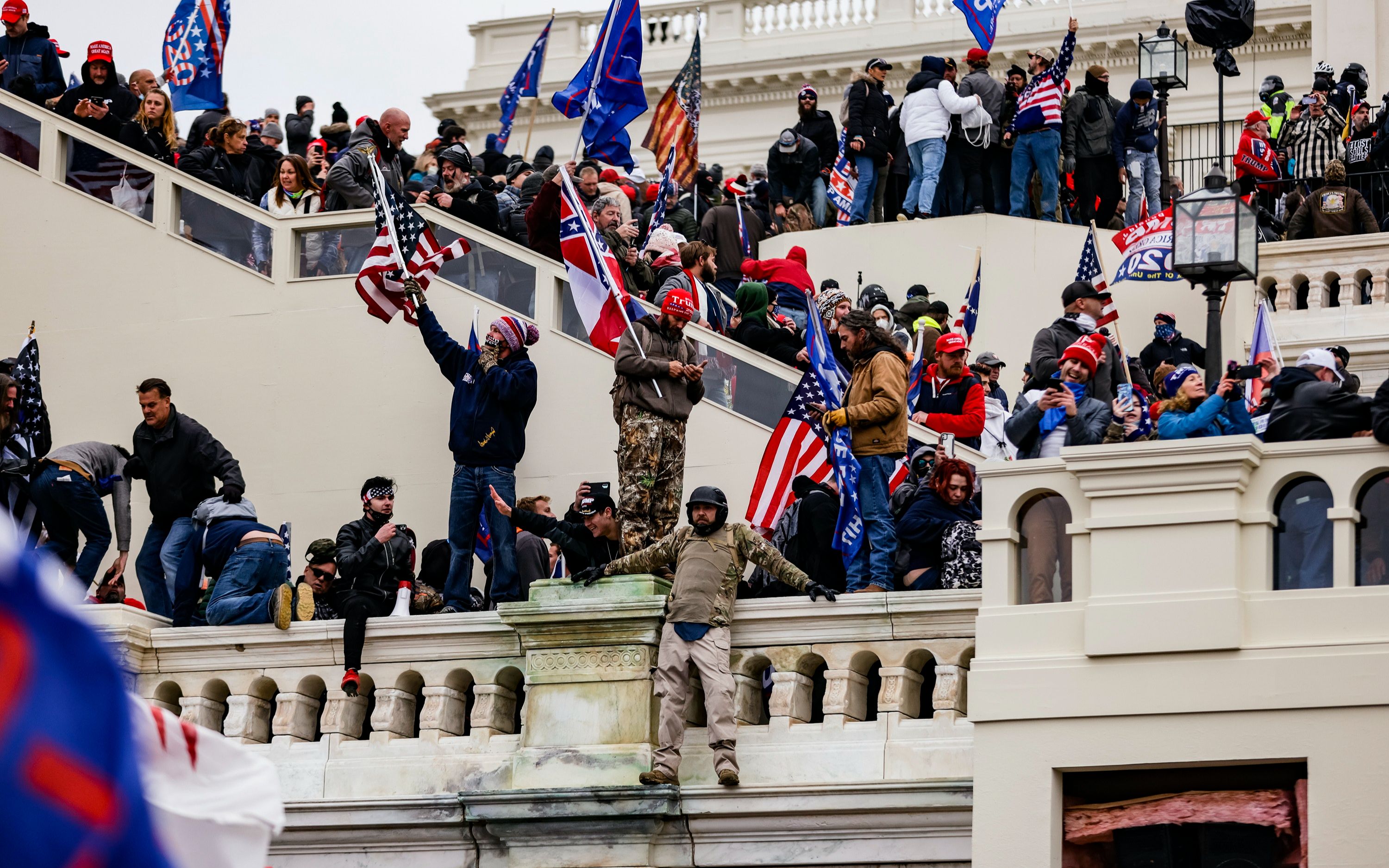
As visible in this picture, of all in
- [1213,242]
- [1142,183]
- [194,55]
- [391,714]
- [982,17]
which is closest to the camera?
[1213,242]

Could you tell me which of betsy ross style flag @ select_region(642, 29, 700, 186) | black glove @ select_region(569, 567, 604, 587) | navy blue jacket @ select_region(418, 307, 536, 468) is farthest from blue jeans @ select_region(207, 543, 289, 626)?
betsy ross style flag @ select_region(642, 29, 700, 186)

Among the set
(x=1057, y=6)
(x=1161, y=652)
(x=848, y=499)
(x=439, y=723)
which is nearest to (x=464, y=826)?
(x=439, y=723)

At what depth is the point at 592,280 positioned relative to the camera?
14195 millimetres

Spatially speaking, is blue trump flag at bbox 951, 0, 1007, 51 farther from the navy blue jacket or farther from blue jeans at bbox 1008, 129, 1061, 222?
the navy blue jacket

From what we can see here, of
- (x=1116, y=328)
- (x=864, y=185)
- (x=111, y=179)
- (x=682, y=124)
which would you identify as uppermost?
(x=682, y=124)

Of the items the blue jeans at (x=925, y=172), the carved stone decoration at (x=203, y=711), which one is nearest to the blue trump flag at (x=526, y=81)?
the blue jeans at (x=925, y=172)

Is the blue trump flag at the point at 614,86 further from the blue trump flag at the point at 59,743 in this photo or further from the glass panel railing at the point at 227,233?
the blue trump flag at the point at 59,743

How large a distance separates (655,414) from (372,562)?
6.12ft

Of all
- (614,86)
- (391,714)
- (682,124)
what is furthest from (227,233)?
(391,714)

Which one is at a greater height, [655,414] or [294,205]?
[294,205]

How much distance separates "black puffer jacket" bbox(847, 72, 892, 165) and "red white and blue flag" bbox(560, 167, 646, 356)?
670cm

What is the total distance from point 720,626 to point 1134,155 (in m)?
11.2

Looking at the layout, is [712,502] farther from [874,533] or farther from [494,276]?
[494,276]

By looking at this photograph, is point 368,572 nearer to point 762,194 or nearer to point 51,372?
point 51,372
